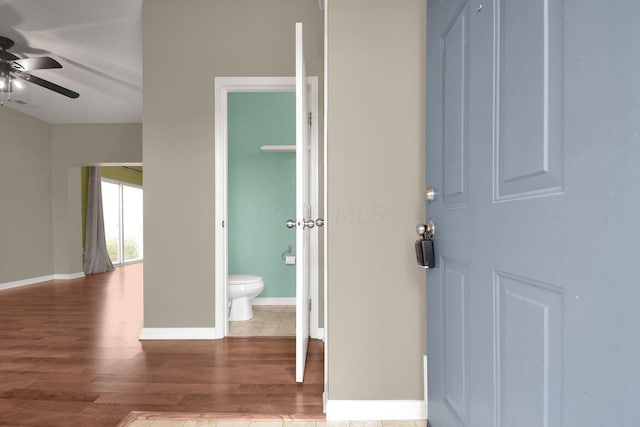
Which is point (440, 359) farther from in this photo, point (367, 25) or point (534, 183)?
point (367, 25)

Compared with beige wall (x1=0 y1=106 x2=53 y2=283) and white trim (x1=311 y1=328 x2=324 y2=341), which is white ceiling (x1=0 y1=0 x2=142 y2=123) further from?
white trim (x1=311 y1=328 x2=324 y2=341)

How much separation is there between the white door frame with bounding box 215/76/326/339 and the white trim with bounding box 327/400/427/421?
1174 millimetres

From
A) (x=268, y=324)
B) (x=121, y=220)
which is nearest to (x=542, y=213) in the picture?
(x=268, y=324)

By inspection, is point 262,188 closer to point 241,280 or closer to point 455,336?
point 241,280

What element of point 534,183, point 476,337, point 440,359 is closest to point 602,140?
point 534,183

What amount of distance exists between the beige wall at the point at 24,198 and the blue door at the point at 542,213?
20.4 ft

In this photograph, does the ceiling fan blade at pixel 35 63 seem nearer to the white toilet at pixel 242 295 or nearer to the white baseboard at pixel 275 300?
the white toilet at pixel 242 295

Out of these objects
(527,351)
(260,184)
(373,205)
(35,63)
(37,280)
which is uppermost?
(35,63)

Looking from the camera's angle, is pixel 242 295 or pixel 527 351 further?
pixel 242 295

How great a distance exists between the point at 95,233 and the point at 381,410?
21.9ft

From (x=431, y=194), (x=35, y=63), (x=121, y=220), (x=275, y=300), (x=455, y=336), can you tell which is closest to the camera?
(x=455, y=336)

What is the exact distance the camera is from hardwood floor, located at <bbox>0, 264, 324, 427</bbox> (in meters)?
1.75

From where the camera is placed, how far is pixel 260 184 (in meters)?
4.18

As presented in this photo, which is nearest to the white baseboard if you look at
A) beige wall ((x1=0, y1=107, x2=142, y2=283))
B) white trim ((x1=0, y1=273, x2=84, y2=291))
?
beige wall ((x1=0, y1=107, x2=142, y2=283))
